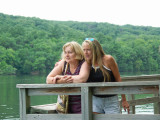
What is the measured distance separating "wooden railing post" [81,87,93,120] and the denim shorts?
252 mm

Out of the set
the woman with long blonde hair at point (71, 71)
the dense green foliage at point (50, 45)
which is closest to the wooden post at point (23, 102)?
the woman with long blonde hair at point (71, 71)

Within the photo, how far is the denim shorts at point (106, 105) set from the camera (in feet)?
12.1

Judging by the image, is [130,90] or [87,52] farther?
[87,52]

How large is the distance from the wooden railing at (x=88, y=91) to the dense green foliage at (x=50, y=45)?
85252mm

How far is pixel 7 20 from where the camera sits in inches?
4742

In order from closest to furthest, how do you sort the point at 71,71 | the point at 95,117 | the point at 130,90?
the point at 130,90, the point at 95,117, the point at 71,71

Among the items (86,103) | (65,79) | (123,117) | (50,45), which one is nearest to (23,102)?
(65,79)

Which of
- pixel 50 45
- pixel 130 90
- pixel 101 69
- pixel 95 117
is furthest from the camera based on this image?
pixel 50 45

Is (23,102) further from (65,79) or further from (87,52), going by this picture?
(87,52)

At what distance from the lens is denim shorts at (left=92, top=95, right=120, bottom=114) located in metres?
3.70

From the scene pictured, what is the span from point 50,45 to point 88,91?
99671 millimetres

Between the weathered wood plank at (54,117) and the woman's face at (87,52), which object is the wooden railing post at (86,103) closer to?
the weathered wood plank at (54,117)

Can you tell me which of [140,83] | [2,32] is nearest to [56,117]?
[140,83]

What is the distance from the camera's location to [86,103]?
11.4ft
